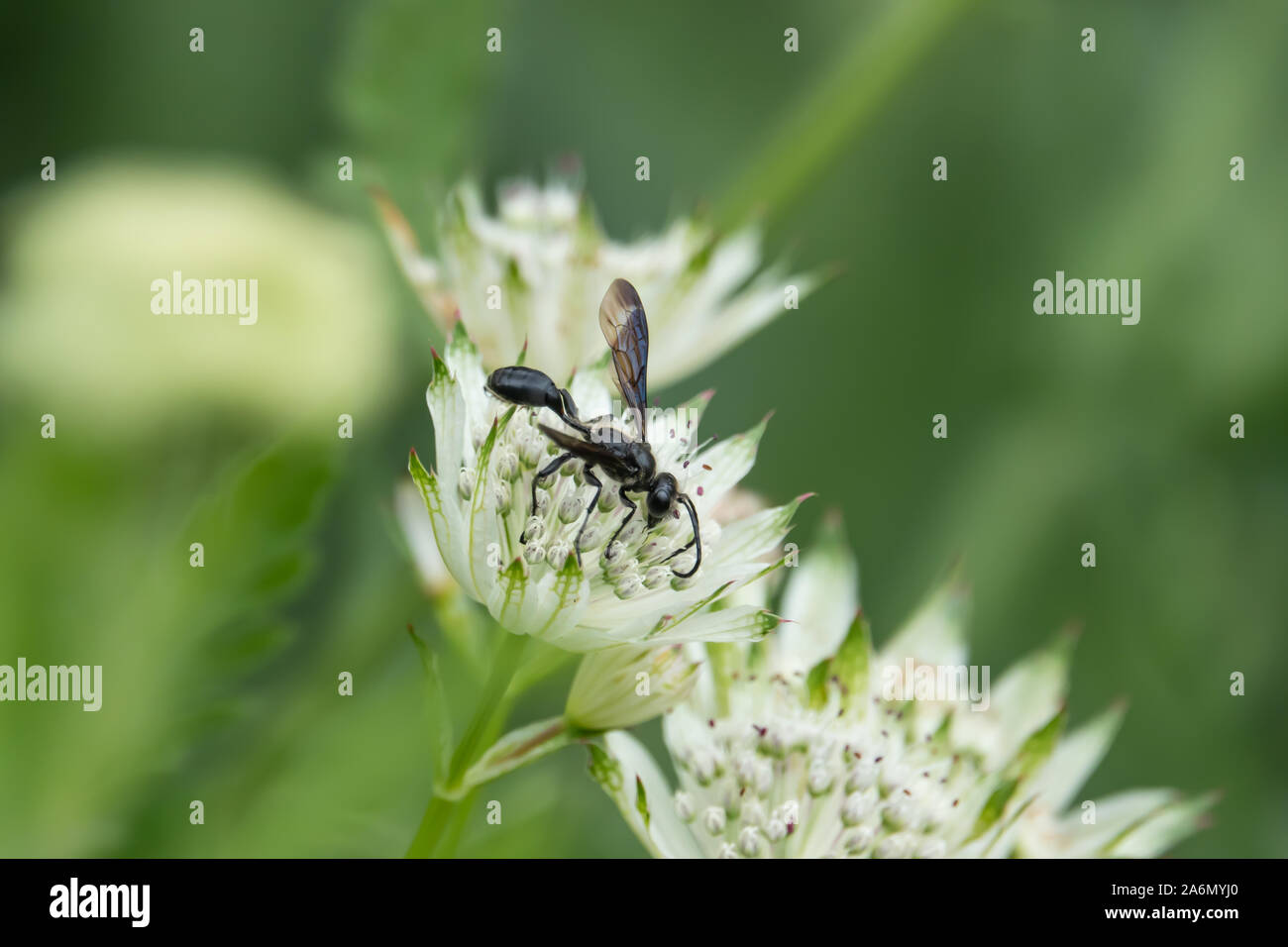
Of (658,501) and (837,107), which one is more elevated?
(837,107)

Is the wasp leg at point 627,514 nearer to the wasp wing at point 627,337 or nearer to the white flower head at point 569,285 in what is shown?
the wasp wing at point 627,337

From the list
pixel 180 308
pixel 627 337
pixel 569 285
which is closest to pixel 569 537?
pixel 627 337

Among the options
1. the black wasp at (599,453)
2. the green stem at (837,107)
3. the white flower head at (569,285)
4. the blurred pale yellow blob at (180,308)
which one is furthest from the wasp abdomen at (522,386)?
the green stem at (837,107)

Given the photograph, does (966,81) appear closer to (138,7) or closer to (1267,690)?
(1267,690)

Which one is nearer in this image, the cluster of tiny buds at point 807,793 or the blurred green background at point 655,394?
the cluster of tiny buds at point 807,793

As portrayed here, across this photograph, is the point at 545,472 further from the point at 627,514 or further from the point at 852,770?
the point at 852,770

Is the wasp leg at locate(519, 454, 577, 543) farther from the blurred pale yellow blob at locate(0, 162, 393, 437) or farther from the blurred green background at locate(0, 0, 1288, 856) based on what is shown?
the blurred pale yellow blob at locate(0, 162, 393, 437)
